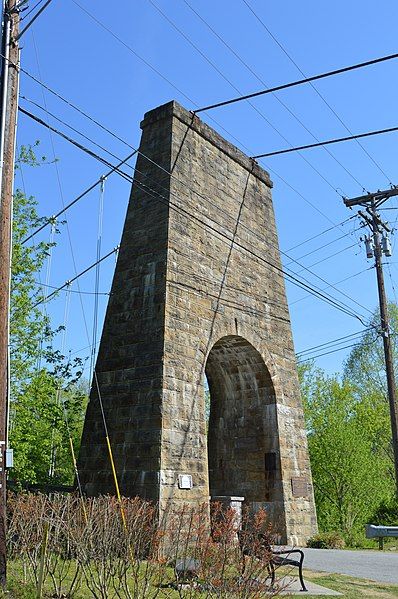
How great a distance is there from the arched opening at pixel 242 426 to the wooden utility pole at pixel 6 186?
21.6ft

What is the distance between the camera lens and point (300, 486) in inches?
543

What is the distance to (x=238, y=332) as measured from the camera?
44.2 ft

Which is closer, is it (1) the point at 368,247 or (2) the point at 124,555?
(2) the point at 124,555

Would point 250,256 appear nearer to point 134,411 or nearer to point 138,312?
point 138,312

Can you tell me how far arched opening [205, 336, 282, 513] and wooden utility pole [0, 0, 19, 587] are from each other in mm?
6585

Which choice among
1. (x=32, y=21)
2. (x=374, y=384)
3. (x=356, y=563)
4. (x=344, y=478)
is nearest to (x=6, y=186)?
(x=32, y=21)

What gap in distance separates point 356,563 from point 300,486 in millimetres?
3132

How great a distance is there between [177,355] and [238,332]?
2.36 metres

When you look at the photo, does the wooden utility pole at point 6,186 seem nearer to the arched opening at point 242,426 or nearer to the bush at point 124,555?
the bush at point 124,555

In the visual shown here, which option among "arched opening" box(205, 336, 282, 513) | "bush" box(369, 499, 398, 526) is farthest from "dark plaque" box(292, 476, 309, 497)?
"bush" box(369, 499, 398, 526)

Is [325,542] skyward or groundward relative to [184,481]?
groundward

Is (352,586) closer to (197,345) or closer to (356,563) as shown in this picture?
(356,563)

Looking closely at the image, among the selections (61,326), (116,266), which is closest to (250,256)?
(116,266)

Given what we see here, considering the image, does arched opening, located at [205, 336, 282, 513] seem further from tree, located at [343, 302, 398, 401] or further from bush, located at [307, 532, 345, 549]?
tree, located at [343, 302, 398, 401]
